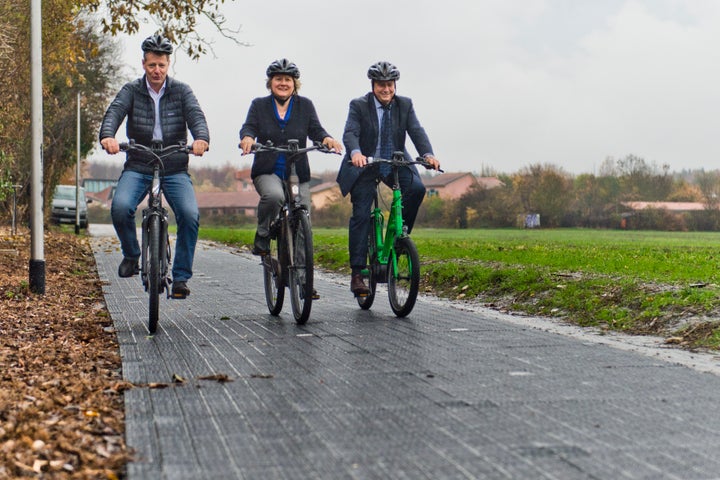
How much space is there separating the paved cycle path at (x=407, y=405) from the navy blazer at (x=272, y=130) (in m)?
1.55

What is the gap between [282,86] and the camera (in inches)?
346

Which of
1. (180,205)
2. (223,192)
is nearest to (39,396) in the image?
(180,205)

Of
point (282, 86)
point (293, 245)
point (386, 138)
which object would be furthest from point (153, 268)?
point (386, 138)

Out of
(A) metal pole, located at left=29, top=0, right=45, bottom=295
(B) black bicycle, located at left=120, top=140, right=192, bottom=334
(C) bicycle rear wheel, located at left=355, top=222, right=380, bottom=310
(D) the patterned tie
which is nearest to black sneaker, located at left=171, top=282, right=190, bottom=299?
(B) black bicycle, located at left=120, top=140, right=192, bottom=334

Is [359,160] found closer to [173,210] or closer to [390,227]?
[390,227]

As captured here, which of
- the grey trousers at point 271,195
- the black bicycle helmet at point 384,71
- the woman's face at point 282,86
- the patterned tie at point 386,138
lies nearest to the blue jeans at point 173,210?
the grey trousers at point 271,195

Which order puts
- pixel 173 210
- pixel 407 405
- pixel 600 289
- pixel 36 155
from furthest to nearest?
pixel 36 155 → pixel 600 289 → pixel 173 210 → pixel 407 405

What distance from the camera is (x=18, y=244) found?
71.4 ft

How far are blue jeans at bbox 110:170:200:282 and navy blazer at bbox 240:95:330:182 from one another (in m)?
0.80

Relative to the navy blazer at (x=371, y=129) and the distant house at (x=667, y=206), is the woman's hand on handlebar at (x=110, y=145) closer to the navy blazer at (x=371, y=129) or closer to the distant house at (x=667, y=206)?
the navy blazer at (x=371, y=129)

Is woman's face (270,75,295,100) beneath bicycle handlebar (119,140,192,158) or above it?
above

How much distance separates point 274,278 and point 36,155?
350 cm

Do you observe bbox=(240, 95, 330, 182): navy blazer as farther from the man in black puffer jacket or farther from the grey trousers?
the man in black puffer jacket

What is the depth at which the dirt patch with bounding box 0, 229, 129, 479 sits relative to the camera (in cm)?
375
